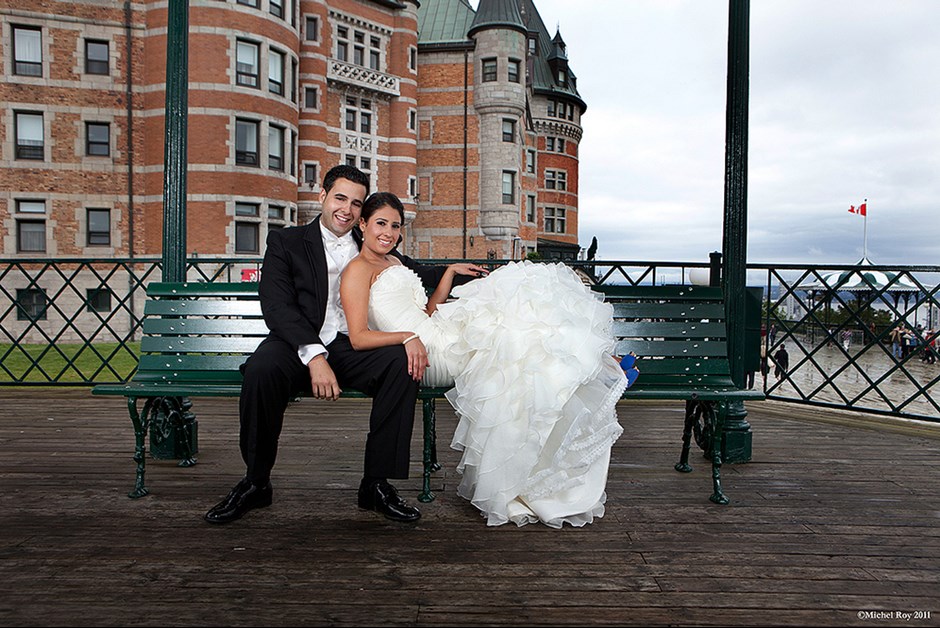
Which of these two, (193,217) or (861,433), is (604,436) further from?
(193,217)

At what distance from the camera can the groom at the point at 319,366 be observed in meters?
3.33

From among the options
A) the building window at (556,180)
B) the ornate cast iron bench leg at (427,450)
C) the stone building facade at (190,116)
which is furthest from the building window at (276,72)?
the building window at (556,180)

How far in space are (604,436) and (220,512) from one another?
6.49 ft

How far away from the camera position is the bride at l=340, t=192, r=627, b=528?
316cm

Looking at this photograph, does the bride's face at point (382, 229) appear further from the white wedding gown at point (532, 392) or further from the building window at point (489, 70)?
the building window at point (489, 70)

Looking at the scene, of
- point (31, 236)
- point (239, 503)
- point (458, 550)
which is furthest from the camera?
point (31, 236)

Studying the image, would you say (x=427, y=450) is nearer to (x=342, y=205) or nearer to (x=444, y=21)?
(x=342, y=205)

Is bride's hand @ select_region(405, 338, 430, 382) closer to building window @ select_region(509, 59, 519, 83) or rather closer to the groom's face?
the groom's face

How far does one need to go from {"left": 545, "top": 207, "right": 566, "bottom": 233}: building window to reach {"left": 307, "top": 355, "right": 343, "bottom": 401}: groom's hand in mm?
57551

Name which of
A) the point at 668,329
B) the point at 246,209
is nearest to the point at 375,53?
the point at 246,209

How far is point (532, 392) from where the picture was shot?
3133 mm

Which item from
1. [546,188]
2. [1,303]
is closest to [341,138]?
[1,303]

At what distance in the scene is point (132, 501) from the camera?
3.55 m

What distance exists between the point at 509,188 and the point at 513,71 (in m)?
6.92
